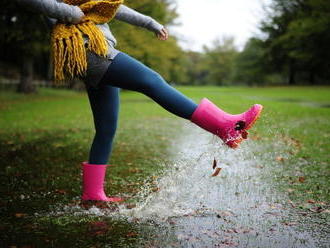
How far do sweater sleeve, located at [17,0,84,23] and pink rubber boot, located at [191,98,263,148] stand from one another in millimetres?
1110

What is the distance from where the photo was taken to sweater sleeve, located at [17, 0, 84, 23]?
112 inches

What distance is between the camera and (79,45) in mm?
2941

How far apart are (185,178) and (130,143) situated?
3.26 meters

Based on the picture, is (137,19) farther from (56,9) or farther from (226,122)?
(226,122)

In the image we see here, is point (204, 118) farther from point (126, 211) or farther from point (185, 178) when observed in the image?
point (185, 178)

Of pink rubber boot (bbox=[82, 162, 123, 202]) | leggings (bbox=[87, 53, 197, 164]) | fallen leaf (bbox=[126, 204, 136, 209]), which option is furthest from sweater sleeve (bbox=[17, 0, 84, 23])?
fallen leaf (bbox=[126, 204, 136, 209])

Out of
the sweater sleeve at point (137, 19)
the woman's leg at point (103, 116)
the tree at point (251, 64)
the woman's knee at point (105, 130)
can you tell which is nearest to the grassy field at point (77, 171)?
the woman's leg at point (103, 116)

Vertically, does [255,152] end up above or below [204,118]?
below

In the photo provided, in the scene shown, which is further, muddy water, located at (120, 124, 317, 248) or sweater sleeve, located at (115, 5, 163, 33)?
sweater sleeve, located at (115, 5, 163, 33)

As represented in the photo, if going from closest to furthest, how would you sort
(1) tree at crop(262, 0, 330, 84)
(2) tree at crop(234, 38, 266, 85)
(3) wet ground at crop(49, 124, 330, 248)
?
1. (3) wet ground at crop(49, 124, 330, 248)
2. (1) tree at crop(262, 0, 330, 84)
3. (2) tree at crop(234, 38, 266, 85)

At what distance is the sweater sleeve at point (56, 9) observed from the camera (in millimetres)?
2854

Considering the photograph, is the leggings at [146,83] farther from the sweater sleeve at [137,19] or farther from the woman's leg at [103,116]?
the sweater sleeve at [137,19]

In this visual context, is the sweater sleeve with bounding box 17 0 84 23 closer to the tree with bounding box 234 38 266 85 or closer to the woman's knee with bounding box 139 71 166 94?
the woman's knee with bounding box 139 71 166 94

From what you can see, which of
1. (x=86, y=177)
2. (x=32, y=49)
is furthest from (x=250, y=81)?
(x=86, y=177)
